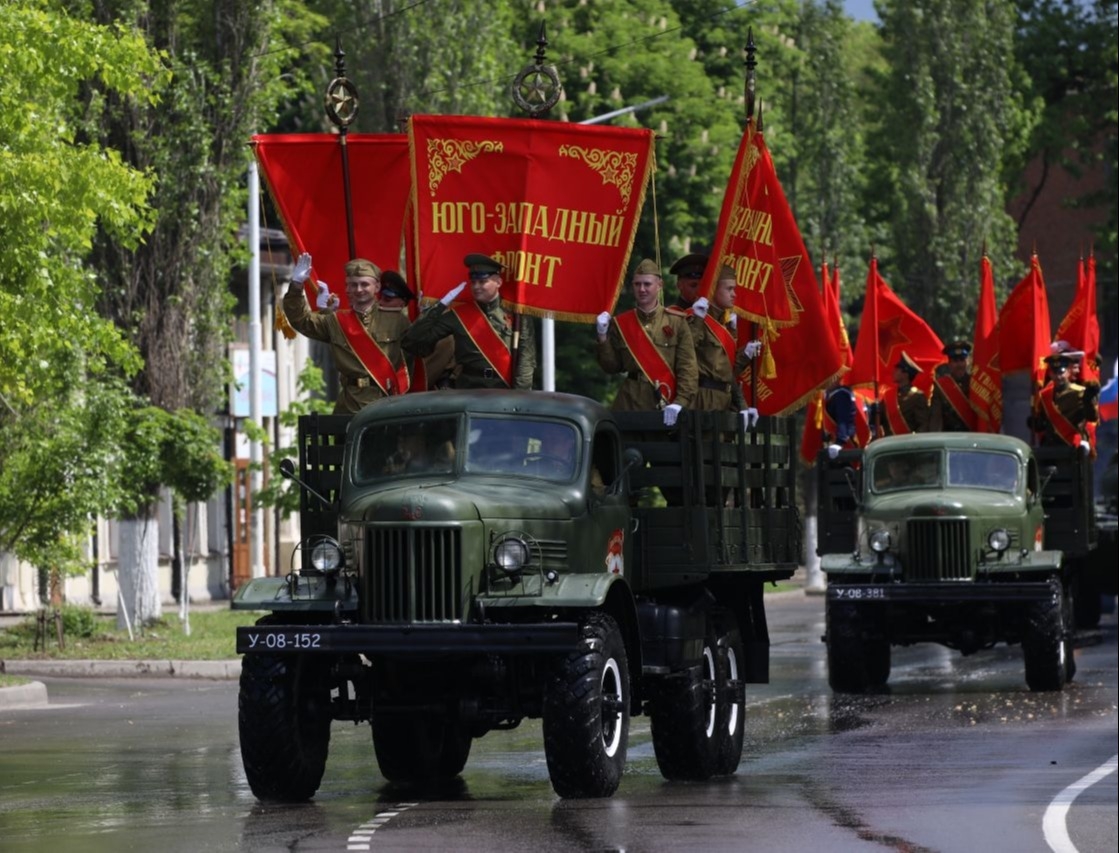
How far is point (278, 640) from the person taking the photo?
1534cm

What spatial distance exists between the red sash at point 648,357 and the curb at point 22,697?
29.0 ft

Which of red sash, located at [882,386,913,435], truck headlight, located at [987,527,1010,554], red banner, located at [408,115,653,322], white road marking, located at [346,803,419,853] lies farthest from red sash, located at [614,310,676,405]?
red sash, located at [882,386,913,435]

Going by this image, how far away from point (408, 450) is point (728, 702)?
2883mm

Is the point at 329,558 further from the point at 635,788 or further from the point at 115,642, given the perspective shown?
the point at 115,642

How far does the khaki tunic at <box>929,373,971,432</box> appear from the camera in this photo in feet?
98.1

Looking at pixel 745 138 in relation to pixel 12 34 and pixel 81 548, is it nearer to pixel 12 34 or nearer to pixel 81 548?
pixel 12 34

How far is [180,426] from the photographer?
112 ft

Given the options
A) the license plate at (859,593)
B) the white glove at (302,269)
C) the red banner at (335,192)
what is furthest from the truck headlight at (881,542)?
the white glove at (302,269)

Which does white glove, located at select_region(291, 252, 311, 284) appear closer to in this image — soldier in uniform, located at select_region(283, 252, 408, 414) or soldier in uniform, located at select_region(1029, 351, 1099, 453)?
soldier in uniform, located at select_region(283, 252, 408, 414)

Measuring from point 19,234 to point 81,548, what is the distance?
8.14 m

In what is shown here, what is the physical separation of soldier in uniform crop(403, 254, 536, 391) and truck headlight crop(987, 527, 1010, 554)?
9.72 metres

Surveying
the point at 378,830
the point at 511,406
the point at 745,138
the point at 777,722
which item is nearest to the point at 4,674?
the point at 777,722

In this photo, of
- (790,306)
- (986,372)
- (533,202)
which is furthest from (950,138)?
(533,202)

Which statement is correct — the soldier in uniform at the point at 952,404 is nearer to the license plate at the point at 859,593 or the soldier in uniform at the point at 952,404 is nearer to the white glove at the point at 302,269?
the license plate at the point at 859,593
